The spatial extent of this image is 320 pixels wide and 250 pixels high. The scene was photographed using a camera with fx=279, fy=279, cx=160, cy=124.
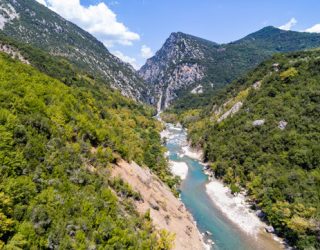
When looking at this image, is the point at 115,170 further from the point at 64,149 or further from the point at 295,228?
the point at 295,228

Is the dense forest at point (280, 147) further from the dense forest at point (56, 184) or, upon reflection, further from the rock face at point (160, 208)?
the dense forest at point (56, 184)

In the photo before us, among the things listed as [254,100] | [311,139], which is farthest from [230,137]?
[311,139]

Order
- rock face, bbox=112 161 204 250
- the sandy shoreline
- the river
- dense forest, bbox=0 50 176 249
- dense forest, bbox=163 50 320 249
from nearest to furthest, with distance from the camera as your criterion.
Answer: dense forest, bbox=0 50 176 249 → rock face, bbox=112 161 204 250 → the river → dense forest, bbox=163 50 320 249 → the sandy shoreline

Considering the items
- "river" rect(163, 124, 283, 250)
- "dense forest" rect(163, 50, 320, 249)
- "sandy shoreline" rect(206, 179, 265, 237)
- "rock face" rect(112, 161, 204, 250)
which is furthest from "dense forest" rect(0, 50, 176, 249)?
"dense forest" rect(163, 50, 320, 249)

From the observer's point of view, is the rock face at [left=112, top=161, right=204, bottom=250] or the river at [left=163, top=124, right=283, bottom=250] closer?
the rock face at [left=112, top=161, right=204, bottom=250]

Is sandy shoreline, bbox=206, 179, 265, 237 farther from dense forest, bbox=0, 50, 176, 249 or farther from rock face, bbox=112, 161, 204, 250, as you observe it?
dense forest, bbox=0, 50, 176, 249

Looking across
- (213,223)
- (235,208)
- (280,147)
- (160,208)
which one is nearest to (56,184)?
(160,208)

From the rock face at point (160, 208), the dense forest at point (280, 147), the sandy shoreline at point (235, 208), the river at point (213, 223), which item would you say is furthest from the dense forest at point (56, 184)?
the dense forest at point (280, 147)
